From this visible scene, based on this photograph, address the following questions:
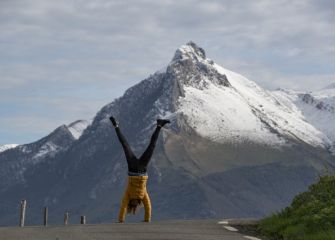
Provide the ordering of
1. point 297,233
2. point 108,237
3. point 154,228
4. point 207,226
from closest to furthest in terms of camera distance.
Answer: point 108,237
point 297,233
point 154,228
point 207,226

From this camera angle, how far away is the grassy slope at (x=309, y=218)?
22469mm

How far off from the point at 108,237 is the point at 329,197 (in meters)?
9.11

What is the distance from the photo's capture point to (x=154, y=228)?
25141 mm

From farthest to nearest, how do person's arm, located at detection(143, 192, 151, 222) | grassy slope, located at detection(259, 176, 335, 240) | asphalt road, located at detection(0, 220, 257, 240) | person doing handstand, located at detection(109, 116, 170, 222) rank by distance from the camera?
person's arm, located at detection(143, 192, 151, 222) < person doing handstand, located at detection(109, 116, 170, 222) < grassy slope, located at detection(259, 176, 335, 240) < asphalt road, located at detection(0, 220, 257, 240)

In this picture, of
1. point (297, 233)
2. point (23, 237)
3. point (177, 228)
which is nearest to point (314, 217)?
point (297, 233)

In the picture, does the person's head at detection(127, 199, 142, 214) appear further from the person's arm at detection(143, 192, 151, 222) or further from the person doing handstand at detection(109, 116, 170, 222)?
the person's arm at detection(143, 192, 151, 222)

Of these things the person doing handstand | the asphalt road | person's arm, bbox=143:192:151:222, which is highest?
the person doing handstand

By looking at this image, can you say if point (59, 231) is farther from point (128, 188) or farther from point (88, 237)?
point (128, 188)

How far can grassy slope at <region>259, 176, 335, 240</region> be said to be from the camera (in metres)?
22.5

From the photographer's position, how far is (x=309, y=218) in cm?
2431

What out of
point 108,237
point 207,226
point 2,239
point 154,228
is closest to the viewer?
point 2,239

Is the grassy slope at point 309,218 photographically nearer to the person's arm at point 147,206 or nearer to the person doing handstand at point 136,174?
the person's arm at point 147,206

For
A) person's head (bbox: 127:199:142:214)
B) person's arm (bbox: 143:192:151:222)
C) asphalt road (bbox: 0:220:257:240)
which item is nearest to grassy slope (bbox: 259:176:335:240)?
asphalt road (bbox: 0:220:257:240)

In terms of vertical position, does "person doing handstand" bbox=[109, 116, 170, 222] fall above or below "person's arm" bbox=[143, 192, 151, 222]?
above
